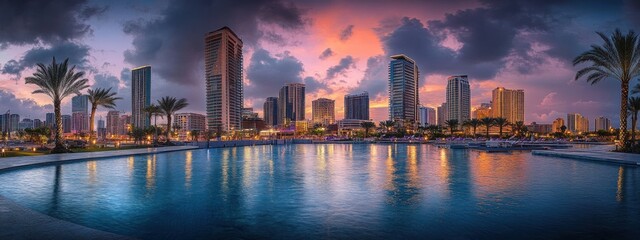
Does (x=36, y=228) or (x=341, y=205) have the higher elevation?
(x=36, y=228)

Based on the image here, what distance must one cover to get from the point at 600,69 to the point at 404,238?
3211 centimetres

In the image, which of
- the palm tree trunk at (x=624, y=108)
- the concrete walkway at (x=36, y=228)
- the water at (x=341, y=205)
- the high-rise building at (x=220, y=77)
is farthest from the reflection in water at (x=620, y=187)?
the high-rise building at (x=220, y=77)

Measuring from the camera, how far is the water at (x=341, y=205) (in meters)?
7.53

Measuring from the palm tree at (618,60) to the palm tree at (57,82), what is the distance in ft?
149

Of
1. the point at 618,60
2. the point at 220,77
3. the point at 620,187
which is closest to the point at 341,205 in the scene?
the point at 620,187

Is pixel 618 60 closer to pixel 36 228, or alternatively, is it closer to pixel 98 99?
pixel 36 228

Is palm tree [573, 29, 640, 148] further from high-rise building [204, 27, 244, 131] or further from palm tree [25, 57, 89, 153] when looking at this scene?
high-rise building [204, 27, 244, 131]

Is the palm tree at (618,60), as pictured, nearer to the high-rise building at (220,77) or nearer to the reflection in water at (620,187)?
the reflection in water at (620,187)

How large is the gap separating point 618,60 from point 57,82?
48916 millimetres

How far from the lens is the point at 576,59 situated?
29.6m

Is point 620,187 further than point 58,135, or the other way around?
point 58,135

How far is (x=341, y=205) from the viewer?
1016 centimetres

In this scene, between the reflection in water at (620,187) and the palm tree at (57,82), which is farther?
the palm tree at (57,82)

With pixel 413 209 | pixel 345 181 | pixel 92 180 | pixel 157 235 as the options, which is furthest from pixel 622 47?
pixel 92 180
